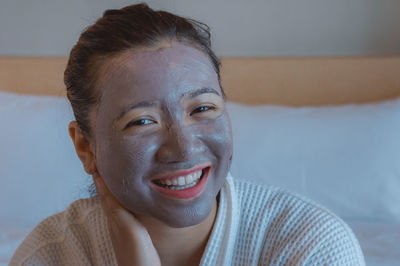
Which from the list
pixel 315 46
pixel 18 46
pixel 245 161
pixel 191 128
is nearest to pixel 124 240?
pixel 191 128

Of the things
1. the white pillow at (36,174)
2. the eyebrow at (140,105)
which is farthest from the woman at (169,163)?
the white pillow at (36,174)

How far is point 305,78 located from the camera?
2.16m

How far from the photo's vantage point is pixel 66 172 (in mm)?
1999

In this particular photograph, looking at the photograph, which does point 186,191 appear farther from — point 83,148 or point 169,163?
point 83,148

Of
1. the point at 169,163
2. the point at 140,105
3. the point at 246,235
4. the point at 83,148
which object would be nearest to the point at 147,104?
the point at 140,105

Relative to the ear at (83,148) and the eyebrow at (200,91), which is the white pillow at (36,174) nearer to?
the ear at (83,148)

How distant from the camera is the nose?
971 mm

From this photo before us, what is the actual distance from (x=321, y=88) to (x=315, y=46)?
0.20 m

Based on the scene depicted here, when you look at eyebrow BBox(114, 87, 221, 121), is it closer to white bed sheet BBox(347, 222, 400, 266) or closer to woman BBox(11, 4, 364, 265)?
woman BBox(11, 4, 364, 265)

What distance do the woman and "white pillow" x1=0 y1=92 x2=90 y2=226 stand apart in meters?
0.80

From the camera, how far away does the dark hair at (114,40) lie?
104cm

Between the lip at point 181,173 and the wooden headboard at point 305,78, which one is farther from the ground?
the lip at point 181,173

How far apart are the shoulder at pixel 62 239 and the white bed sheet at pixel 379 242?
794mm

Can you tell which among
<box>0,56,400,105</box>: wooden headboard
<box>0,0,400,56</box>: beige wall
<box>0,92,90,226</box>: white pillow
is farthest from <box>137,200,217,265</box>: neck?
<box>0,0,400,56</box>: beige wall
